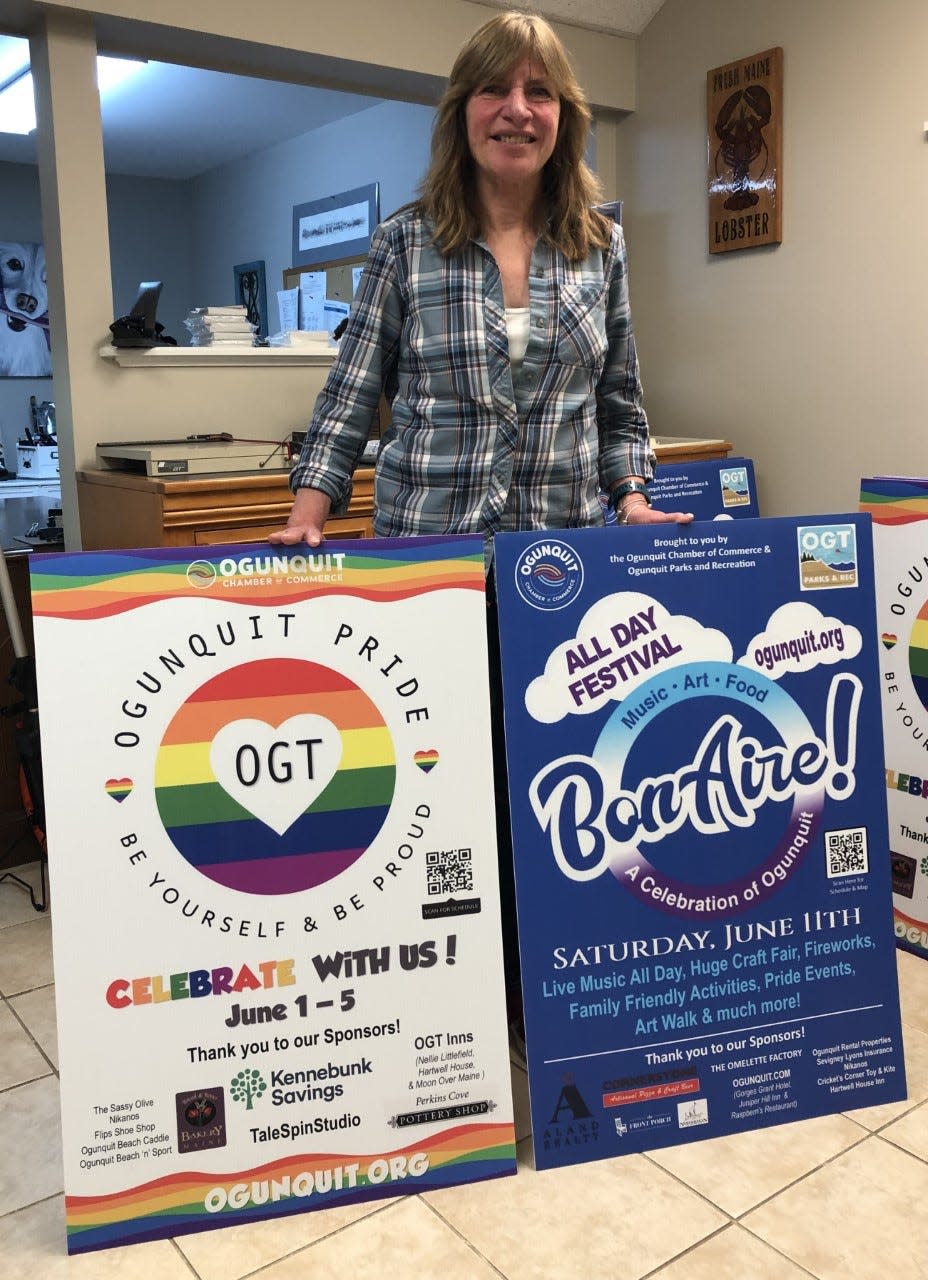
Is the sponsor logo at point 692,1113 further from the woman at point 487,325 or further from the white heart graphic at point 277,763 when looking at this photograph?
the woman at point 487,325

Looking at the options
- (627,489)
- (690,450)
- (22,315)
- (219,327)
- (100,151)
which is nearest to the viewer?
(627,489)

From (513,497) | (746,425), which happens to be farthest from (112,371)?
(746,425)

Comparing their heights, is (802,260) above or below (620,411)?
above

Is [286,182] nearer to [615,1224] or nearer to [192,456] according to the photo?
[192,456]

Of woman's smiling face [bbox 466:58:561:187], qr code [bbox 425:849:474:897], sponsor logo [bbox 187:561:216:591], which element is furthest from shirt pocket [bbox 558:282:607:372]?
qr code [bbox 425:849:474:897]

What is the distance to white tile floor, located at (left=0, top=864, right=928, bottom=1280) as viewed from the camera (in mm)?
1396

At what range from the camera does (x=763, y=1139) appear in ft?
5.34

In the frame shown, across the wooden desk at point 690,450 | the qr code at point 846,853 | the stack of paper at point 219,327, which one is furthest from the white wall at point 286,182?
the qr code at point 846,853

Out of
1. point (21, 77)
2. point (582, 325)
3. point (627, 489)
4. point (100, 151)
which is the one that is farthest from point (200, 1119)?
point (21, 77)

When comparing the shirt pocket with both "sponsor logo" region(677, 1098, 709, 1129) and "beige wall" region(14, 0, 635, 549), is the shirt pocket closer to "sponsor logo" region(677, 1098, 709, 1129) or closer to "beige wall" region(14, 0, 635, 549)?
"sponsor logo" region(677, 1098, 709, 1129)

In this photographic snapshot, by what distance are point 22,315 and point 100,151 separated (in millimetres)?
3650

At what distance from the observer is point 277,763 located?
57.6 inches

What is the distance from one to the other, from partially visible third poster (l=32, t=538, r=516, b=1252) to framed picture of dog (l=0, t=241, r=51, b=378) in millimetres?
5456

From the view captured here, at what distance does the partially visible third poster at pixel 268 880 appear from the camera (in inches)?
55.5
